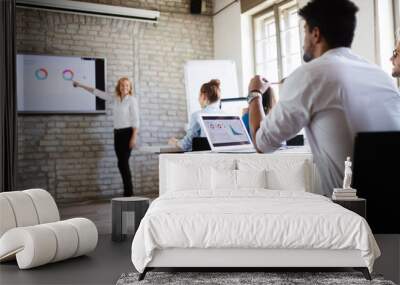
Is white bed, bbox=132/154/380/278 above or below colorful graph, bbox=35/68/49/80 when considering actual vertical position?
below

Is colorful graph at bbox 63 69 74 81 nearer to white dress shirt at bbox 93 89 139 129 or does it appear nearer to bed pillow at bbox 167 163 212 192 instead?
white dress shirt at bbox 93 89 139 129

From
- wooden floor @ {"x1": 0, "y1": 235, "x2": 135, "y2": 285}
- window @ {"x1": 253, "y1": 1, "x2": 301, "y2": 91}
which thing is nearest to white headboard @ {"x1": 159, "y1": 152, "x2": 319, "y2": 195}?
wooden floor @ {"x1": 0, "y1": 235, "x2": 135, "y2": 285}

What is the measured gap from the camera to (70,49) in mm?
7031

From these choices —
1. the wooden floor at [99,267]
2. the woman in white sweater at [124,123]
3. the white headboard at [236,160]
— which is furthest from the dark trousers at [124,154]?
the wooden floor at [99,267]

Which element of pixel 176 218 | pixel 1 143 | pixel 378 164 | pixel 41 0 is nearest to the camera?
pixel 176 218

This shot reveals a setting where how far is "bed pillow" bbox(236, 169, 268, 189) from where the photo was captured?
161 inches

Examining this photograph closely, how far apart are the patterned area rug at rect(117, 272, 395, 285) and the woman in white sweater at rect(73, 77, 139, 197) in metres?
4.11

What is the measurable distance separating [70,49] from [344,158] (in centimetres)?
454

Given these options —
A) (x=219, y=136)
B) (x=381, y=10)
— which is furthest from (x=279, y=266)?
(x=381, y=10)

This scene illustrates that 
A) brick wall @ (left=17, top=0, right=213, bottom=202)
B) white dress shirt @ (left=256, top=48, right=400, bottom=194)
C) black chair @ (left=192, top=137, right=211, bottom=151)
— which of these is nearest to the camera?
white dress shirt @ (left=256, top=48, right=400, bottom=194)

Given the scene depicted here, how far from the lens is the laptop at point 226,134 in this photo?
14.1 feet

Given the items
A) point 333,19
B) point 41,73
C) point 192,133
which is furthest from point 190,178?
point 41,73

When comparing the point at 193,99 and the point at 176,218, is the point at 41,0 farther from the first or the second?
the point at 176,218

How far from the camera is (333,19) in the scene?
3.97 m
